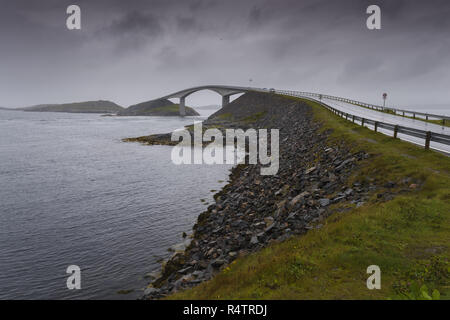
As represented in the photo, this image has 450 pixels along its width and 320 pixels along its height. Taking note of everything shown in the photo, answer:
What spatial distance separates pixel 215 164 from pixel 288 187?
65.2ft

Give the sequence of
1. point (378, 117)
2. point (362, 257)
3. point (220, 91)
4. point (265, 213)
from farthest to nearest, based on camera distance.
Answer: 1. point (220, 91)
2. point (378, 117)
3. point (265, 213)
4. point (362, 257)

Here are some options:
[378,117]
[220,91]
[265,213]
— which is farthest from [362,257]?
[220,91]

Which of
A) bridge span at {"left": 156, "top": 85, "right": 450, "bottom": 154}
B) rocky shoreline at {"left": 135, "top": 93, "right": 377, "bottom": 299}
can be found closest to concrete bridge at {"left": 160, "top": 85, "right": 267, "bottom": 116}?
bridge span at {"left": 156, "top": 85, "right": 450, "bottom": 154}

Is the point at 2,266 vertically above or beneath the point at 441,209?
beneath

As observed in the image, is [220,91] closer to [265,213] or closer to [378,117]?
[378,117]

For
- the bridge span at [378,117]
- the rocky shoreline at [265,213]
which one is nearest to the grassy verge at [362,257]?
the rocky shoreline at [265,213]

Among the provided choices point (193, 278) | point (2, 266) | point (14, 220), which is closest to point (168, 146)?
point (14, 220)

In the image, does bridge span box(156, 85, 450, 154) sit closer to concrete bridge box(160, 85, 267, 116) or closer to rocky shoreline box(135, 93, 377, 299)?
concrete bridge box(160, 85, 267, 116)

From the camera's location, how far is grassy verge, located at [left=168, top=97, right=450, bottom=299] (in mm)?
6910

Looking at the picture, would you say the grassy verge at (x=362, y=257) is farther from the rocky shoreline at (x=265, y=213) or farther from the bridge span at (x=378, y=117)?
the bridge span at (x=378, y=117)

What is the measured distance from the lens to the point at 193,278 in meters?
10.6

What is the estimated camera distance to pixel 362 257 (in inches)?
318

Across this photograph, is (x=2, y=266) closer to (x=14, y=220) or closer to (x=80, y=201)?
(x=14, y=220)

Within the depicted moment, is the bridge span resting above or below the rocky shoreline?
above
